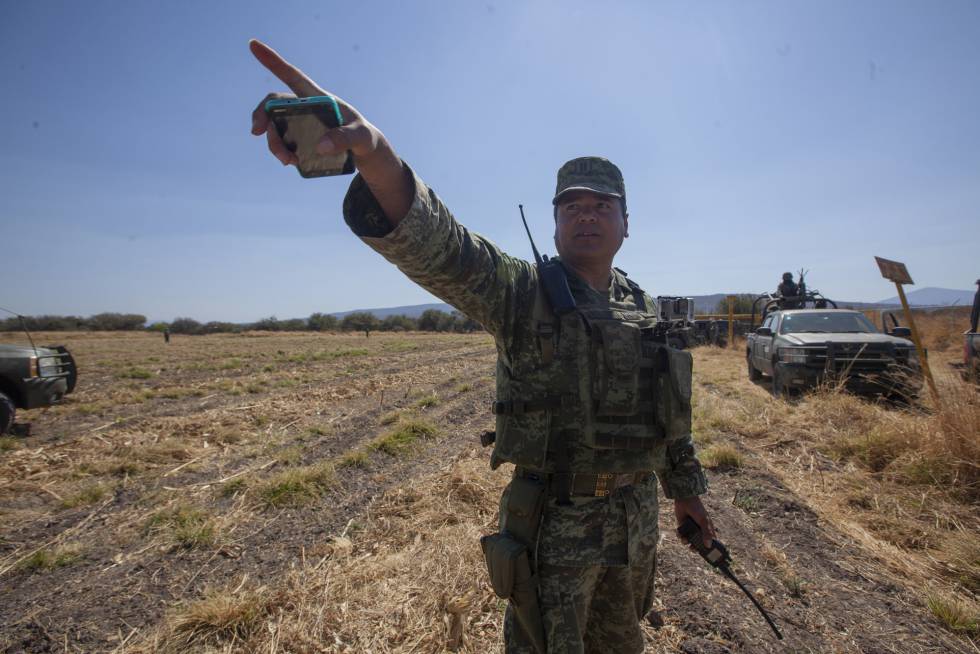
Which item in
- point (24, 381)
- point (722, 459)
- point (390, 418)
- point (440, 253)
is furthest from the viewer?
point (390, 418)

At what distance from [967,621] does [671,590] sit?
5.18 feet

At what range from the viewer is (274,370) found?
13.7 metres

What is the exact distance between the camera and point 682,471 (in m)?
2.03

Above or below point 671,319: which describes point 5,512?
below

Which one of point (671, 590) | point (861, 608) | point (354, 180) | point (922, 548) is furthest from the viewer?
point (922, 548)

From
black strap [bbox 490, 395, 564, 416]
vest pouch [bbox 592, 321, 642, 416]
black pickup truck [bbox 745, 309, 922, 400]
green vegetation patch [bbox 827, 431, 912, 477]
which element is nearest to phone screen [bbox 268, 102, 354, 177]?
black strap [bbox 490, 395, 564, 416]

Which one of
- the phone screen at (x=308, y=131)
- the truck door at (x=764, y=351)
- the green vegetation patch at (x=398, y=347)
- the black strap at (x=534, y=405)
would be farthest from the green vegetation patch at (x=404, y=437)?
the green vegetation patch at (x=398, y=347)

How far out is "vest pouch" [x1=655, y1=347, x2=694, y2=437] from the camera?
166cm

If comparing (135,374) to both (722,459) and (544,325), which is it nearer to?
(722,459)

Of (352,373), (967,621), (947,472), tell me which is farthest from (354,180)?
(352,373)

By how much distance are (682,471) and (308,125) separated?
1.93m

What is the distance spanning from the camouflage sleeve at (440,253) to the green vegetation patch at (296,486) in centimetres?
382

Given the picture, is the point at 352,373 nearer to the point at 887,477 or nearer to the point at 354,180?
the point at 887,477

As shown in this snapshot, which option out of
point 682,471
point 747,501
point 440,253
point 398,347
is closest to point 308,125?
point 440,253
